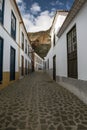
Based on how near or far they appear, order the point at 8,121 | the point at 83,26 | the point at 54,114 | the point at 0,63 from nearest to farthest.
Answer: the point at 8,121, the point at 54,114, the point at 83,26, the point at 0,63

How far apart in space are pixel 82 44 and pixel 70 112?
279 cm

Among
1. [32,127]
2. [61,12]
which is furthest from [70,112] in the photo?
[61,12]

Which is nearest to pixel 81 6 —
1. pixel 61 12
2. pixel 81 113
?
pixel 81 113

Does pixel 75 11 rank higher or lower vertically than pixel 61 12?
lower

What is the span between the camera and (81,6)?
5.54m

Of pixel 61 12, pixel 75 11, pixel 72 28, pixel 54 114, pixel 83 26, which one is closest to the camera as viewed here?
pixel 54 114

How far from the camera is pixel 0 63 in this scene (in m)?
7.68

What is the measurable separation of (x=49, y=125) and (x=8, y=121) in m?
1.01

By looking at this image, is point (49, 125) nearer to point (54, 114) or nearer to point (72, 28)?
point (54, 114)

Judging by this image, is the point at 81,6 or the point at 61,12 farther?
the point at 61,12

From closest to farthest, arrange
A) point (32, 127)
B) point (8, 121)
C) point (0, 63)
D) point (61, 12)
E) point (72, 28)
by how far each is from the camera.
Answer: point (32, 127), point (8, 121), point (72, 28), point (0, 63), point (61, 12)

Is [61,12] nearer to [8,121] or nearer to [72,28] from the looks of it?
[72,28]

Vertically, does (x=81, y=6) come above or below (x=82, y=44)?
above

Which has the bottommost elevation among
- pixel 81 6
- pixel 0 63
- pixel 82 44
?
pixel 0 63
